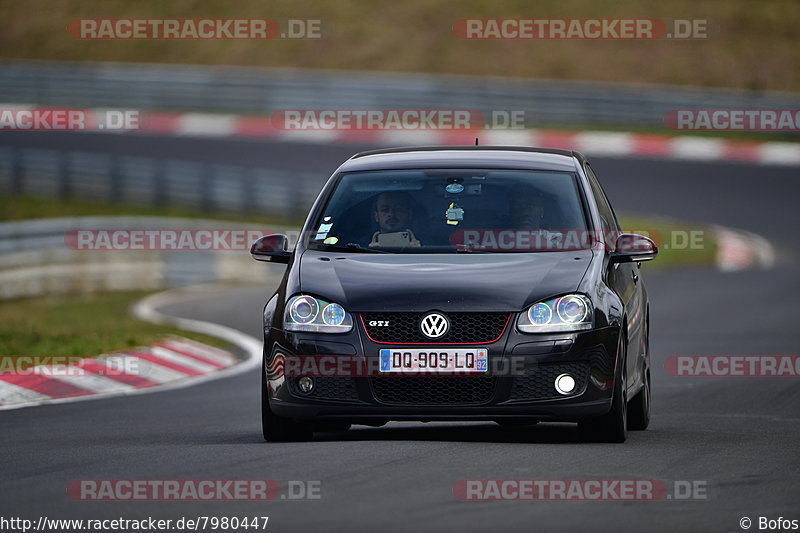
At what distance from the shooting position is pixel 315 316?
29.7 ft

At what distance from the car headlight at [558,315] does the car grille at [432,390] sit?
36cm

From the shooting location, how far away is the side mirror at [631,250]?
31.8 feet

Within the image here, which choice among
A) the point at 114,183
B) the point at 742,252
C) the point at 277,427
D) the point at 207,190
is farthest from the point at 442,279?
the point at 114,183

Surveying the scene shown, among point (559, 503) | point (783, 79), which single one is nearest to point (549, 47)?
point (783, 79)

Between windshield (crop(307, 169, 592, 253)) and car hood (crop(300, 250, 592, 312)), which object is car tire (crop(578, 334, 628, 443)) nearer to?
car hood (crop(300, 250, 592, 312))

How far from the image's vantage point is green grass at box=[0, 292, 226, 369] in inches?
571

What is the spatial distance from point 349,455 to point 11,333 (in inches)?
304

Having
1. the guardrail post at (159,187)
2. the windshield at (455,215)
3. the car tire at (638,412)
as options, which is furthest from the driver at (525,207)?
the guardrail post at (159,187)

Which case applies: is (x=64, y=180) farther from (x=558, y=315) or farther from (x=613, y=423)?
(x=558, y=315)

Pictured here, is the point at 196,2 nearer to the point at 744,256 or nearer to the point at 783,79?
the point at 783,79

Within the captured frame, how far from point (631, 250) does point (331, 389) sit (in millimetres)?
1964

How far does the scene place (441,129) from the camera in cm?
3666

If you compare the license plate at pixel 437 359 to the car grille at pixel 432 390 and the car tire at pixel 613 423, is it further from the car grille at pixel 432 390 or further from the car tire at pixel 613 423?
the car tire at pixel 613 423

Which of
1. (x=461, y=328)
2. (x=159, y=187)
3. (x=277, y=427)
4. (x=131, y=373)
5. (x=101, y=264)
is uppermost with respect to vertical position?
(x=461, y=328)
